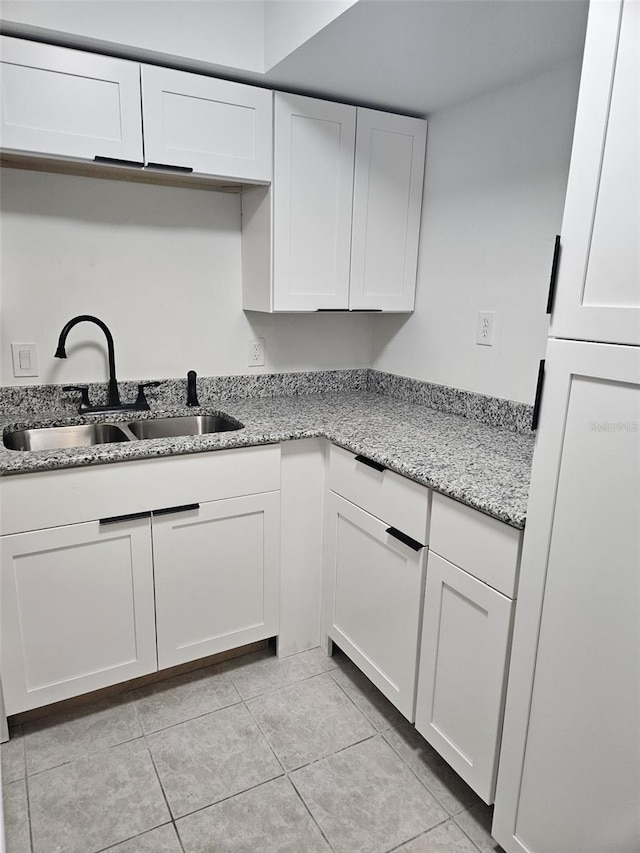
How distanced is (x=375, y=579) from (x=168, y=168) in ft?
4.89

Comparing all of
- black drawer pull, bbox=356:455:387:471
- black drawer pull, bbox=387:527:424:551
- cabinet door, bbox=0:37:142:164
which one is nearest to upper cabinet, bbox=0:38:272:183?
cabinet door, bbox=0:37:142:164

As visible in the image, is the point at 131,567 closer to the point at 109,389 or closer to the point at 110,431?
the point at 110,431

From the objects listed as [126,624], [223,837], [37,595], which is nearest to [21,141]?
[37,595]

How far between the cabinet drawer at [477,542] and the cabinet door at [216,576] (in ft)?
2.20

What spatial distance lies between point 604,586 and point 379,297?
1.53 meters

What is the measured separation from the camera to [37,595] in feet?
5.36

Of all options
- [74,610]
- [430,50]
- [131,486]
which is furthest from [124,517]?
[430,50]

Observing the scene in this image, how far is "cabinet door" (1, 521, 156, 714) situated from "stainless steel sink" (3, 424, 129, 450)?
1.37 feet

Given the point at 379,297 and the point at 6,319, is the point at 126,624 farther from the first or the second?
the point at 379,297

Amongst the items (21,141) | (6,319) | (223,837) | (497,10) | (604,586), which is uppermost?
(497,10)

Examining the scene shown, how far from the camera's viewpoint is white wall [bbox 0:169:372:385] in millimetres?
1935

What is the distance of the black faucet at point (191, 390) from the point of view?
222 cm

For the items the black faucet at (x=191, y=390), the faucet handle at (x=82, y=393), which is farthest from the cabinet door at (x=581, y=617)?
the faucet handle at (x=82, y=393)

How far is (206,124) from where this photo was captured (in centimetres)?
185
